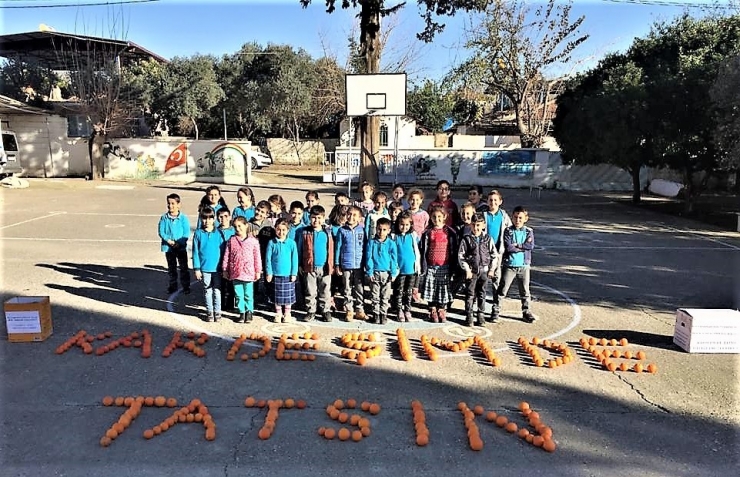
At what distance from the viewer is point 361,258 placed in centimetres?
698

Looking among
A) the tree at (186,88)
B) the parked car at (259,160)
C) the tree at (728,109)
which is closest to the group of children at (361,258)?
the tree at (728,109)

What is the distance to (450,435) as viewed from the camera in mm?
4336

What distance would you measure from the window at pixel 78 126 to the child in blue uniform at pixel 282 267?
89.5 ft

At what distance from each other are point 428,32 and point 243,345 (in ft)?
54.4

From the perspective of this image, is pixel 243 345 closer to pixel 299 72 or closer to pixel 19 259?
pixel 19 259

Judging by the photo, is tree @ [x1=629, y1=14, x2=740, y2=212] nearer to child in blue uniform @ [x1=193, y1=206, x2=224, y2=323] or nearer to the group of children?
the group of children

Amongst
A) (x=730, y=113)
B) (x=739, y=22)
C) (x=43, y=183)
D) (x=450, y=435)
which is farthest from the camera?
(x=43, y=183)

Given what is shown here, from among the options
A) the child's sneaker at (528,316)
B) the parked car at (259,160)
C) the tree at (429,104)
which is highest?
the tree at (429,104)

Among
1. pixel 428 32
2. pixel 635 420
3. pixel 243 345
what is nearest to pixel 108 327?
pixel 243 345

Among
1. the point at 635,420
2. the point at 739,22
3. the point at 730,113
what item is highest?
the point at 739,22

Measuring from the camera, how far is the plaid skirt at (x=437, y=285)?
22.9 feet

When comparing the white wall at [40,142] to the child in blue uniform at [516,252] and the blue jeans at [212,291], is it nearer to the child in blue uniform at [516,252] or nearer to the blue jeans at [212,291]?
the blue jeans at [212,291]

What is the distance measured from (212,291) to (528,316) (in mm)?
4126

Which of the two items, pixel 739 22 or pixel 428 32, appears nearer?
pixel 739 22
